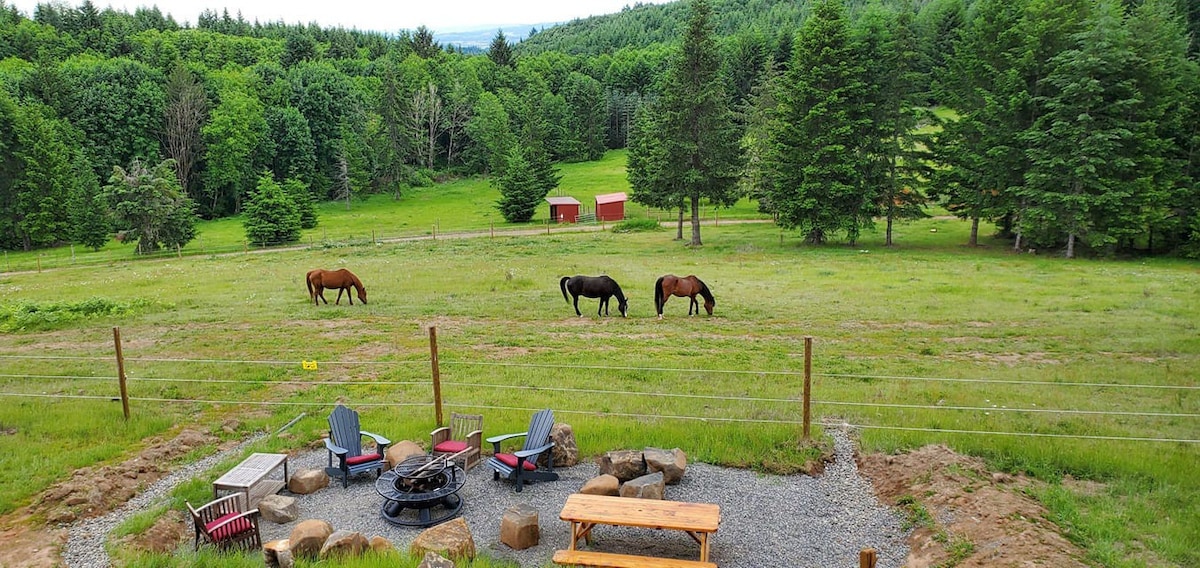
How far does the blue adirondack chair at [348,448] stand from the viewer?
9031 mm

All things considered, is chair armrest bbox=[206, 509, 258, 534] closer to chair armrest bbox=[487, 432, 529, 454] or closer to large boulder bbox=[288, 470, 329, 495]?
large boulder bbox=[288, 470, 329, 495]

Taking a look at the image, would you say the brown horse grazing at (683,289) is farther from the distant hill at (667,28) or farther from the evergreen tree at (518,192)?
the distant hill at (667,28)

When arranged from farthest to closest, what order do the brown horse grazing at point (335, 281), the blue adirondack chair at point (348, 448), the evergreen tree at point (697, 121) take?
1. the evergreen tree at point (697, 121)
2. the brown horse grazing at point (335, 281)
3. the blue adirondack chair at point (348, 448)

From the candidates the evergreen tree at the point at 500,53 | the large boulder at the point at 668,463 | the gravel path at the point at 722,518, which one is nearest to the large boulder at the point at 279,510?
the gravel path at the point at 722,518

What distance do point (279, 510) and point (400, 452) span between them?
1696 millimetres

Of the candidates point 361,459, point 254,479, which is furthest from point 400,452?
point 254,479

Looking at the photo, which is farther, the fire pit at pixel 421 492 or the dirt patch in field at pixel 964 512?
the fire pit at pixel 421 492

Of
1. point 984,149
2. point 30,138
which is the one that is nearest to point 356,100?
point 30,138

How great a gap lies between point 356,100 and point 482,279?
6124cm

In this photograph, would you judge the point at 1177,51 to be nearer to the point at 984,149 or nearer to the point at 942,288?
the point at 984,149

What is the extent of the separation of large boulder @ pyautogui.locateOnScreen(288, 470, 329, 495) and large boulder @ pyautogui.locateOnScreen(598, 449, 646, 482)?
3.80 metres

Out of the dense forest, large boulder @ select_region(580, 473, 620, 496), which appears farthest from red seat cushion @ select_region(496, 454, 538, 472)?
the dense forest

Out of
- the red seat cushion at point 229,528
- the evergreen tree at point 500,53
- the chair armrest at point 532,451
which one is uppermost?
the evergreen tree at point 500,53

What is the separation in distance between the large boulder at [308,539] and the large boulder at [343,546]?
0.12m
